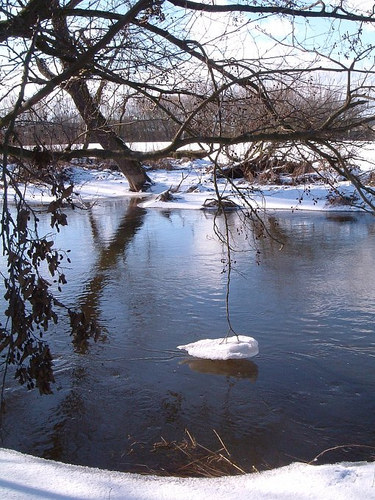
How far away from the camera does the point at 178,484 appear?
137 inches

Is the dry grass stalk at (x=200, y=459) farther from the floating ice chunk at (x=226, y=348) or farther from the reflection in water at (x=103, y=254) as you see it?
the floating ice chunk at (x=226, y=348)

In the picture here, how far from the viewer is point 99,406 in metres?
5.35

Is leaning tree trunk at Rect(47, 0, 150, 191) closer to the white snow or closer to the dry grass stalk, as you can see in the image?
the dry grass stalk

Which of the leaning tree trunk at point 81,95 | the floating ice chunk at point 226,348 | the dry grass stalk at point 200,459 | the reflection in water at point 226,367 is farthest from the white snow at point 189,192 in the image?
the dry grass stalk at point 200,459

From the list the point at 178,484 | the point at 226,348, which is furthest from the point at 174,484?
the point at 226,348

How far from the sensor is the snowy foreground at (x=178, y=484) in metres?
3.15

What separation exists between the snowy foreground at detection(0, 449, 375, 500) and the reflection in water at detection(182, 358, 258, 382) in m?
2.29

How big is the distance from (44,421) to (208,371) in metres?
1.83

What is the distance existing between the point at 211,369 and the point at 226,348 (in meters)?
0.28

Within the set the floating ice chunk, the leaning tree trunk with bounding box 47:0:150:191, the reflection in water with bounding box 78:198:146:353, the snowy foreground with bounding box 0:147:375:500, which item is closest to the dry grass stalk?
the snowy foreground with bounding box 0:147:375:500

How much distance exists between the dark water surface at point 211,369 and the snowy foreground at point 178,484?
2.84ft

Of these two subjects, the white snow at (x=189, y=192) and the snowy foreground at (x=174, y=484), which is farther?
the white snow at (x=189, y=192)

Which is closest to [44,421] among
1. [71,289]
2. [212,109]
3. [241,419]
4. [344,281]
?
[241,419]

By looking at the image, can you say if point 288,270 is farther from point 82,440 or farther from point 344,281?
point 82,440
